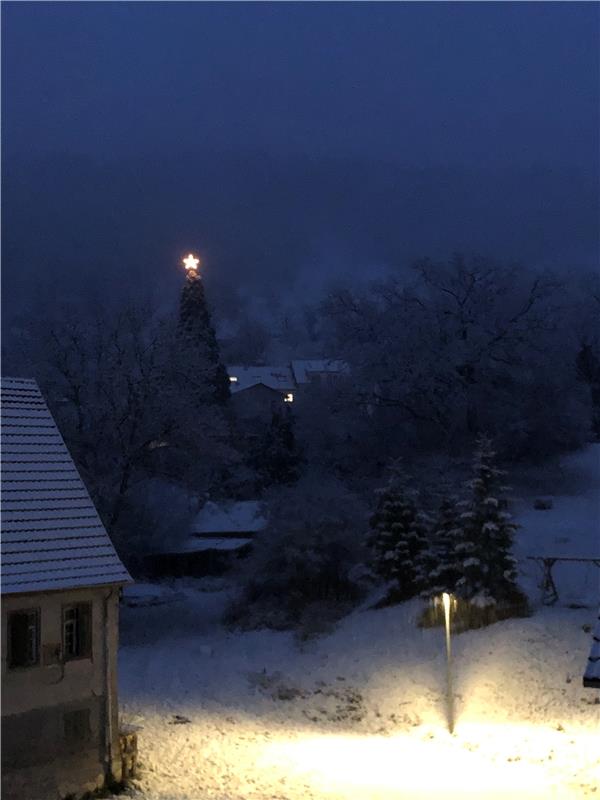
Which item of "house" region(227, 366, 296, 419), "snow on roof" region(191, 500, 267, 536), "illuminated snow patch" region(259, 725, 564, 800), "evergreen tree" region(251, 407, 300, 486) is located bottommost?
"illuminated snow patch" region(259, 725, 564, 800)

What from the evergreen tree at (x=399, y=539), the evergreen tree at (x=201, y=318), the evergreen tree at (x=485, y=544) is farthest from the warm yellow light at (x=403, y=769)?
the evergreen tree at (x=201, y=318)

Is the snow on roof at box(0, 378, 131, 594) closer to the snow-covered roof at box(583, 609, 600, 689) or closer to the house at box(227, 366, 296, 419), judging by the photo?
the snow-covered roof at box(583, 609, 600, 689)

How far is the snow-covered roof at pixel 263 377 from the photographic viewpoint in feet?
247

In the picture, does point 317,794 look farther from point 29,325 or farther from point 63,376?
point 29,325

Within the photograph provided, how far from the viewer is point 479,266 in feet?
136

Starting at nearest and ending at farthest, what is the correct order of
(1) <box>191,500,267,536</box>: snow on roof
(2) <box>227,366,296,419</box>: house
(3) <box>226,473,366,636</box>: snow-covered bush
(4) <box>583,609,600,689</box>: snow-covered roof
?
(4) <box>583,609,600,689</box>: snow-covered roof → (3) <box>226,473,366,636</box>: snow-covered bush → (1) <box>191,500,267,536</box>: snow on roof → (2) <box>227,366,296,419</box>: house

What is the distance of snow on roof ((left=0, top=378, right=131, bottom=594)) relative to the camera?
14.5 metres

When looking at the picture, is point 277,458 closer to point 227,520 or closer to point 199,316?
point 227,520

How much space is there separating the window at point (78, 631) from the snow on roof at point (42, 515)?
2.29 ft

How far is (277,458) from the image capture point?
4312 cm

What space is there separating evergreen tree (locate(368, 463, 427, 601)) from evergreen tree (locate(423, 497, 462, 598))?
0.33 meters

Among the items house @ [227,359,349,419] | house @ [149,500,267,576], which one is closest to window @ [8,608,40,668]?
house @ [149,500,267,576]

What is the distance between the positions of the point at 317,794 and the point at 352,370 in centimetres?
2742

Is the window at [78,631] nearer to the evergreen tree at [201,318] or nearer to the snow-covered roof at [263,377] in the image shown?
the evergreen tree at [201,318]
